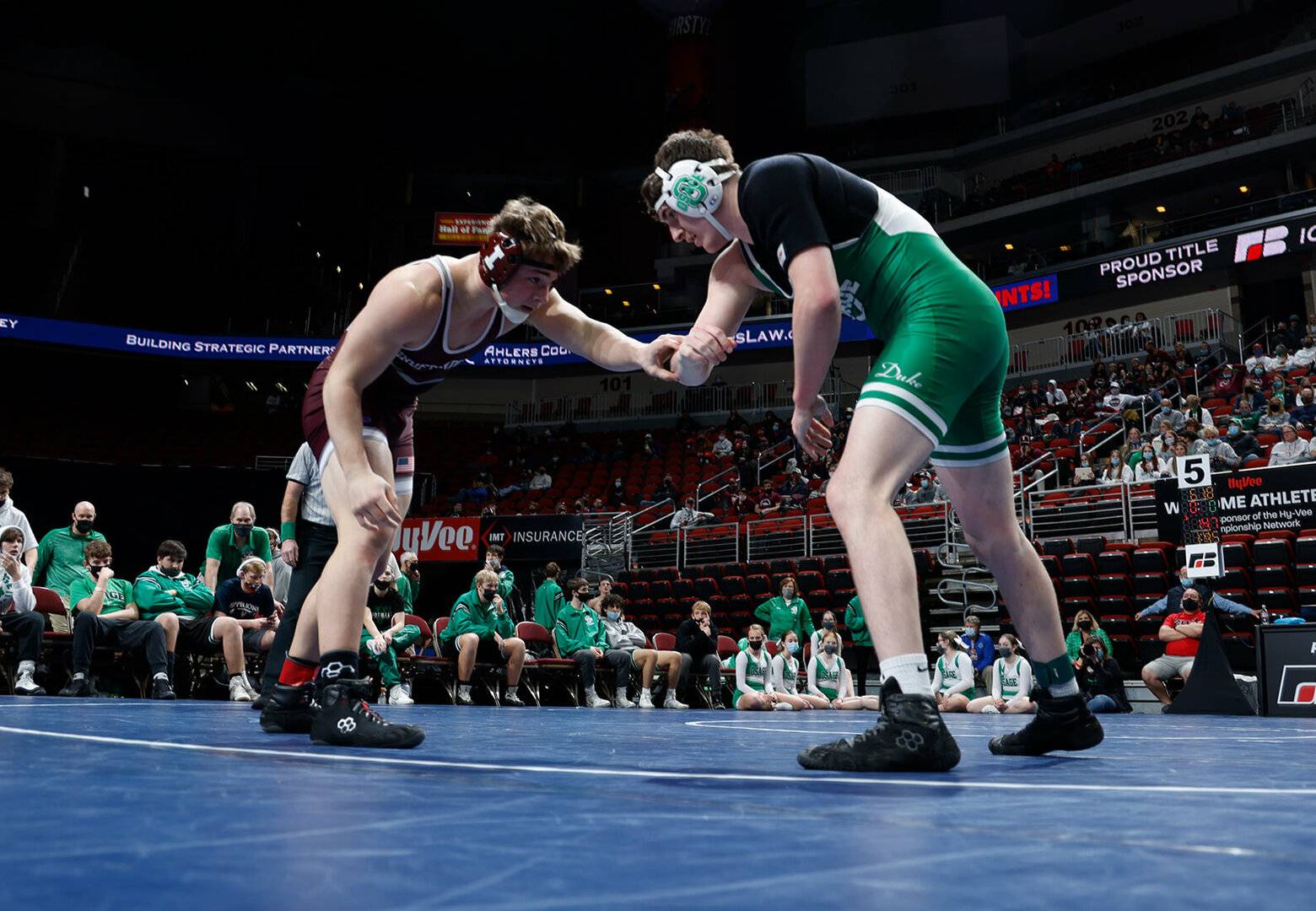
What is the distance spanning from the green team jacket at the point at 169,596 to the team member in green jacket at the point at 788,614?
245 inches

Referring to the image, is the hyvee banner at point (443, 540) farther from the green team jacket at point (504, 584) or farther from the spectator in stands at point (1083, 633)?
the spectator in stands at point (1083, 633)

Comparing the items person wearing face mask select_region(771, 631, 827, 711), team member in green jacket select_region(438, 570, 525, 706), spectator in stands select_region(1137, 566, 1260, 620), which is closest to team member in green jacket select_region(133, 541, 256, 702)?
team member in green jacket select_region(438, 570, 525, 706)

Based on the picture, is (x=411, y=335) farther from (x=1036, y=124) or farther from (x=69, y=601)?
(x=1036, y=124)

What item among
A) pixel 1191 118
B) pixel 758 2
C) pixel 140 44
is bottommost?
pixel 1191 118

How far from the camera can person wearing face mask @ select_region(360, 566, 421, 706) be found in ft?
26.4

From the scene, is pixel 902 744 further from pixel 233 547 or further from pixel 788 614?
pixel 788 614

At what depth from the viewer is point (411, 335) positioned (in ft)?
9.88

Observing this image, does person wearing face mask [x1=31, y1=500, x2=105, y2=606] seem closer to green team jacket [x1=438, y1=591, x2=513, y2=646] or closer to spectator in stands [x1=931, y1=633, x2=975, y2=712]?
green team jacket [x1=438, y1=591, x2=513, y2=646]

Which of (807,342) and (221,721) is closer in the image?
(807,342)

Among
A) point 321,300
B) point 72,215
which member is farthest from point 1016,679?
point 72,215

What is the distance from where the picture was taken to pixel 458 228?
29.1m

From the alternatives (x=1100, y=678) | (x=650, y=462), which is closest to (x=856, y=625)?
(x=1100, y=678)

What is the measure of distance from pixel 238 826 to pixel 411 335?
1957 mm

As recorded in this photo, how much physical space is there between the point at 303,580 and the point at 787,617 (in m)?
8.20
